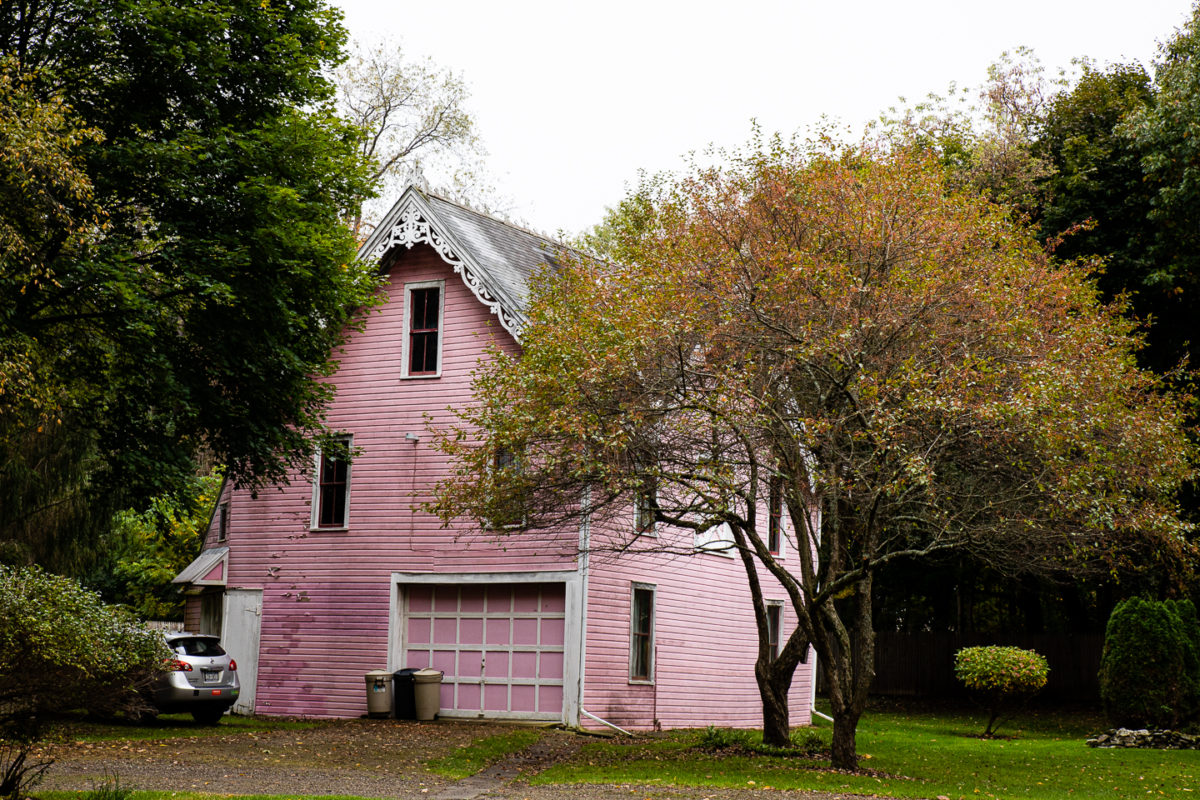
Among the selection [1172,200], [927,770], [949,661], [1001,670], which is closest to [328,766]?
[927,770]

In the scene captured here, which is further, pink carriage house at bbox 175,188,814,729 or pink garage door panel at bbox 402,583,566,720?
pink carriage house at bbox 175,188,814,729

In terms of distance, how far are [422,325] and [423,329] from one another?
0.13 meters

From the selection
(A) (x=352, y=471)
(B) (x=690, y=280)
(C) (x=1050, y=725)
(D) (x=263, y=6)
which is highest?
(D) (x=263, y=6)

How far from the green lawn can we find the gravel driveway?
33.8 inches

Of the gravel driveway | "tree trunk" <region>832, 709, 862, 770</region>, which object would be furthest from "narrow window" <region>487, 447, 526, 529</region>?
"tree trunk" <region>832, 709, 862, 770</region>

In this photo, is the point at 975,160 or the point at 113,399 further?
the point at 975,160

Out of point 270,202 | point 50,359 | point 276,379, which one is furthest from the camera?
point 276,379

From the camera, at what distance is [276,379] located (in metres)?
19.7

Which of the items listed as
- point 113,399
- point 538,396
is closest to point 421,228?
point 113,399

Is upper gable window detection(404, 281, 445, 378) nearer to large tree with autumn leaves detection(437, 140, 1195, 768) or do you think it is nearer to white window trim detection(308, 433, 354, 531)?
white window trim detection(308, 433, 354, 531)

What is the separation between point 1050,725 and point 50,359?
2474cm

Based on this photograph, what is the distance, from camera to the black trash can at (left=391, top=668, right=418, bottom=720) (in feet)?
67.8

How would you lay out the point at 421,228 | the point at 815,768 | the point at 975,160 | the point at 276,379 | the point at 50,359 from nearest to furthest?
1. the point at 815,768
2. the point at 50,359
3. the point at 276,379
4. the point at 421,228
5. the point at 975,160

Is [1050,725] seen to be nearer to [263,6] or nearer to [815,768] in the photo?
[815,768]
